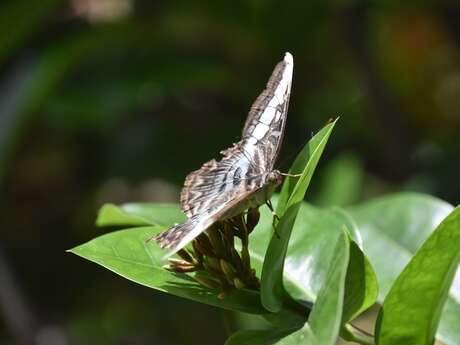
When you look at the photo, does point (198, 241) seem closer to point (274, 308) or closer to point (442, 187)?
point (274, 308)

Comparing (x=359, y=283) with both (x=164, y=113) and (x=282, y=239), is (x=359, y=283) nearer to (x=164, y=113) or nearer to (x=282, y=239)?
(x=282, y=239)

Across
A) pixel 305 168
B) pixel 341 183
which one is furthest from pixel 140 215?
pixel 341 183

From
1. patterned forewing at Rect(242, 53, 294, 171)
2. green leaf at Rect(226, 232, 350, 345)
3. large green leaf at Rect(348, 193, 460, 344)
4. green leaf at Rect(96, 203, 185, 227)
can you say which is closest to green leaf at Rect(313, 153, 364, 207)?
large green leaf at Rect(348, 193, 460, 344)

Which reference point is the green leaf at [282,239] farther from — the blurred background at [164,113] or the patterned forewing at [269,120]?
the blurred background at [164,113]

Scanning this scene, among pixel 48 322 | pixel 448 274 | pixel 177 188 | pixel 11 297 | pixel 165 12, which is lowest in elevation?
pixel 48 322

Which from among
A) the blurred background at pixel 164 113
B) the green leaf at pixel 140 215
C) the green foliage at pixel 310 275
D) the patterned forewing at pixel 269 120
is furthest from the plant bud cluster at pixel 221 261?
the blurred background at pixel 164 113

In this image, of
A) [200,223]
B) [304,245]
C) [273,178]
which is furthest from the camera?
[304,245]

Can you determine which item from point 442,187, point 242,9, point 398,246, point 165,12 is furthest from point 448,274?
point 165,12
